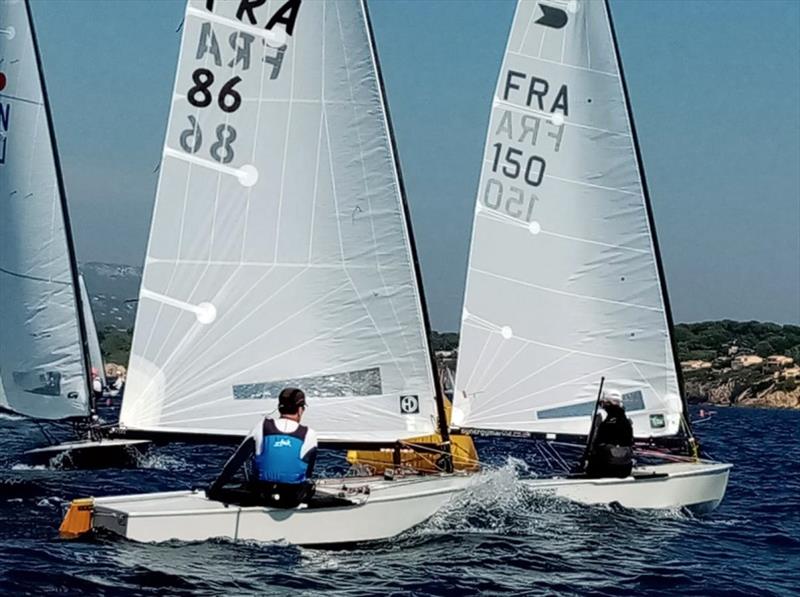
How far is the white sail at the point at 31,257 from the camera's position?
2112 centimetres

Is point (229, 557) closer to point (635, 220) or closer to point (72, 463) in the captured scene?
point (635, 220)

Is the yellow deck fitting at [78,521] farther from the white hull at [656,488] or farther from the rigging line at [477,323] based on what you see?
the rigging line at [477,323]

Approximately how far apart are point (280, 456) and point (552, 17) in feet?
24.9

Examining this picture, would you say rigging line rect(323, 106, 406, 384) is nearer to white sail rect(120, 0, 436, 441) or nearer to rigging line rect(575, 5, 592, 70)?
white sail rect(120, 0, 436, 441)

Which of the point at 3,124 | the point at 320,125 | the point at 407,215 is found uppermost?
the point at 3,124

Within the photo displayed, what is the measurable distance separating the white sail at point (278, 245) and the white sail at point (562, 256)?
9.65 ft

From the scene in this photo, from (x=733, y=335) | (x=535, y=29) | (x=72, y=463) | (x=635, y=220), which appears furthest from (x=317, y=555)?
(x=733, y=335)

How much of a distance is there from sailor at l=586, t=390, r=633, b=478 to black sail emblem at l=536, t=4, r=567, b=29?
491cm

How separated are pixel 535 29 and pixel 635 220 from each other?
2.69 m

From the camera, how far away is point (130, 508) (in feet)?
35.7

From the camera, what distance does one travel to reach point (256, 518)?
1092 centimetres

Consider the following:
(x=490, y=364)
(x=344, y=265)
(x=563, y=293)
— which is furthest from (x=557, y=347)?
(x=344, y=265)

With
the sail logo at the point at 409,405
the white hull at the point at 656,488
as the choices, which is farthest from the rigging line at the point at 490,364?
the sail logo at the point at 409,405

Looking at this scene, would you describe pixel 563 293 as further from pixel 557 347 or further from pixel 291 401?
pixel 291 401
